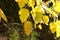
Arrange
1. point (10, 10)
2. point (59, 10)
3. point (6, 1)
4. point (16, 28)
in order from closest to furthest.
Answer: point (59, 10) → point (6, 1) → point (10, 10) → point (16, 28)

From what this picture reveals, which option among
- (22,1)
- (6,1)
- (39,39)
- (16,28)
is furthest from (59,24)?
(39,39)

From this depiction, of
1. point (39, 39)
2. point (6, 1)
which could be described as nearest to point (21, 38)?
point (39, 39)

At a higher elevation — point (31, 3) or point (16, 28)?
point (31, 3)

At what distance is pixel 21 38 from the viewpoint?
174 centimetres

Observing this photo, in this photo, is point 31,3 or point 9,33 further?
point 9,33

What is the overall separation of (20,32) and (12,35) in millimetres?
91

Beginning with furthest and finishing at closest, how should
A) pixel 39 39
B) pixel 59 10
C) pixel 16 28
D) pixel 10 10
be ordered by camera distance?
pixel 39 39
pixel 16 28
pixel 10 10
pixel 59 10

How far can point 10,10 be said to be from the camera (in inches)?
60.4

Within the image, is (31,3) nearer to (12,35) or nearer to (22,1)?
(22,1)

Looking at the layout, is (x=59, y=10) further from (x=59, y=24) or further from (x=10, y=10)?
(x=10, y=10)

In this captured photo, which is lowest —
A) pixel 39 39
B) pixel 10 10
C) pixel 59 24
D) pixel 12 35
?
pixel 39 39

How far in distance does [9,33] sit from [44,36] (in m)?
0.44

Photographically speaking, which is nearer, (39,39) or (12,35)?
(12,35)

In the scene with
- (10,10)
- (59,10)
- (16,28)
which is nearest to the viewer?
(59,10)
